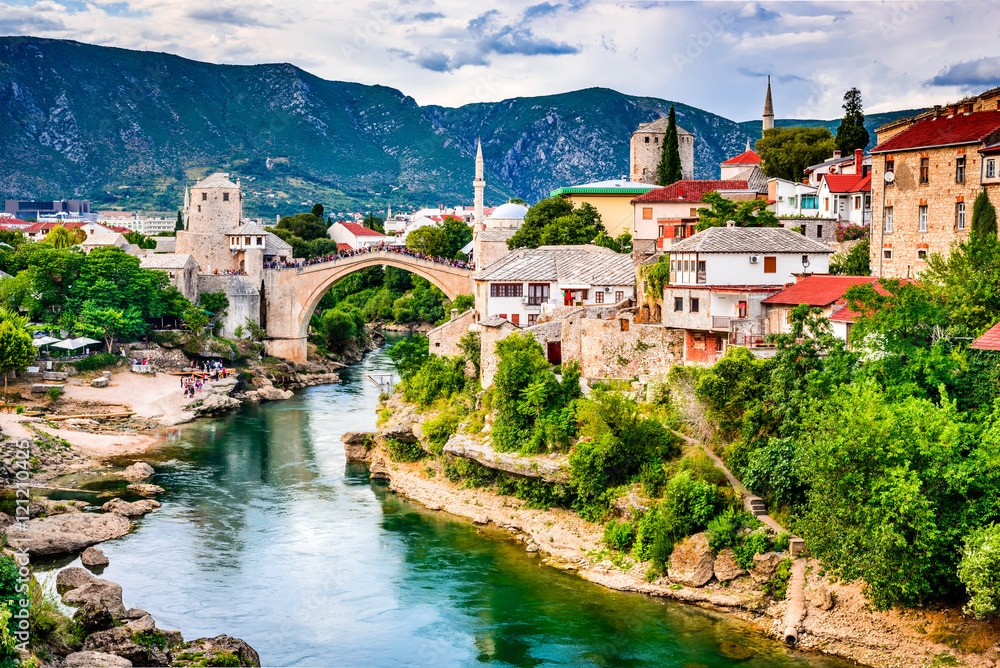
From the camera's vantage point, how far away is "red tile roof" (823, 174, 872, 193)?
45.4 m

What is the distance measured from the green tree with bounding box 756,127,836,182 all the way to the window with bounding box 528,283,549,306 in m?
18.2

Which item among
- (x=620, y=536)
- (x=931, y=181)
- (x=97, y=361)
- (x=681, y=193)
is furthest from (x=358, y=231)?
(x=620, y=536)

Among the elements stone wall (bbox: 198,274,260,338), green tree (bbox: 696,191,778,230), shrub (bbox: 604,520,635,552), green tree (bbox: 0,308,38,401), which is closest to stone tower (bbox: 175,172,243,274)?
stone wall (bbox: 198,274,260,338)

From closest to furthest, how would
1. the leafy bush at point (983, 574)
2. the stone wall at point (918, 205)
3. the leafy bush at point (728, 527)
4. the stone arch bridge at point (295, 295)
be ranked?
the leafy bush at point (983, 574), the leafy bush at point (728, 527), the stone wall at point (918, 205), the stone arch bridge at point (295, 295)

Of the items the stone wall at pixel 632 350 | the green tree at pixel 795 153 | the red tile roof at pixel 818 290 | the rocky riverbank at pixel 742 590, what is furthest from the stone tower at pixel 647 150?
the rocky riverbank at pixel 742 590

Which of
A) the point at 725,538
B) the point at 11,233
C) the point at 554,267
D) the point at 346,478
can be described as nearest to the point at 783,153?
the point at 554,267

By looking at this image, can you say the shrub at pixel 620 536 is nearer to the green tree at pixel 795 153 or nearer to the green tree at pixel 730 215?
Result: the green tree at pixel 730 215

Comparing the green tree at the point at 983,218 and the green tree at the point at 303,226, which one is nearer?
the green tree at the point at 983,218

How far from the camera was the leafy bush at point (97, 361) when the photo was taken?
179 ft

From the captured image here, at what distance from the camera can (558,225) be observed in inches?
2137

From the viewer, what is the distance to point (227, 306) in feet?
216

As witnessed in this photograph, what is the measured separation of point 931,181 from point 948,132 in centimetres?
152

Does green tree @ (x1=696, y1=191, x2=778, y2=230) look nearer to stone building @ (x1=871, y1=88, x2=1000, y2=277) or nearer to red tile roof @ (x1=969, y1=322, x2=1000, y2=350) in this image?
stone building @ (x1=871, y1=88, x2=1000, y2=277)

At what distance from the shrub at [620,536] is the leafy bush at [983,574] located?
9.17 m
